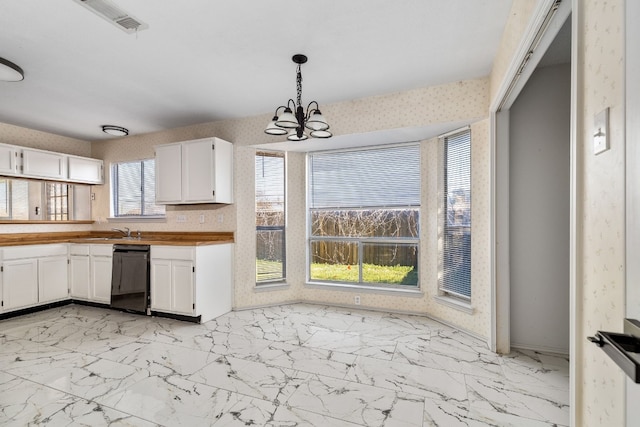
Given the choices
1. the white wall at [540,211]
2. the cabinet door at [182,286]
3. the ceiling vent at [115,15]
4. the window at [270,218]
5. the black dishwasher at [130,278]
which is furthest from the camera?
the window at [270,218]

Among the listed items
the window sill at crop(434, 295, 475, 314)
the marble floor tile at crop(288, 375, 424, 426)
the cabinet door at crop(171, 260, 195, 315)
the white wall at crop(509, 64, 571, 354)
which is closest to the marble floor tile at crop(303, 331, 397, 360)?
the marble floor tile at crop(288, 375, 424, 426)

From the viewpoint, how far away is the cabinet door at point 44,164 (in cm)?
411

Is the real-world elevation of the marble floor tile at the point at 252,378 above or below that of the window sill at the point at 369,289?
below

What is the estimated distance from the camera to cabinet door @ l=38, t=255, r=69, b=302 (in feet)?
13.2

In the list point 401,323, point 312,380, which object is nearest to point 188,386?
point 312,380

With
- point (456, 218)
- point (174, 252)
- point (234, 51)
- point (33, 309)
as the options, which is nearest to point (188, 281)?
point (174, 252)

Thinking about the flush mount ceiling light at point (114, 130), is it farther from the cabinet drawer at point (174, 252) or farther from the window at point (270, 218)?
the window at point (270, 218)

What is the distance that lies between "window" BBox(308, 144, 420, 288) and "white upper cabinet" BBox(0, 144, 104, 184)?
3622 millimetres

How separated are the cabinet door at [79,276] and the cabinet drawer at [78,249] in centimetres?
5

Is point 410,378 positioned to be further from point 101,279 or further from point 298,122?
point 101,279

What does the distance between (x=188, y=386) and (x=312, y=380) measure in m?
0.91

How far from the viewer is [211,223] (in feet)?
13.9

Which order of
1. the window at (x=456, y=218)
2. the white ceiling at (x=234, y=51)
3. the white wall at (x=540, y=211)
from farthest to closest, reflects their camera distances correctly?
the window at (x=456, y=218) → the white wall at (x=540, y=211) → the white ceiling at (x=234, y=51)

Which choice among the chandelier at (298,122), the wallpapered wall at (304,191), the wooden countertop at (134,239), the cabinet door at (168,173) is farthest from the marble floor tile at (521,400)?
the cabinet door at (168,173)
